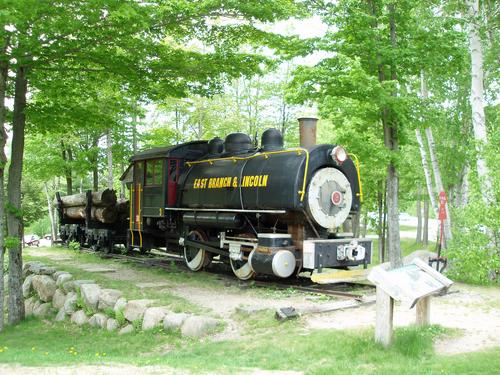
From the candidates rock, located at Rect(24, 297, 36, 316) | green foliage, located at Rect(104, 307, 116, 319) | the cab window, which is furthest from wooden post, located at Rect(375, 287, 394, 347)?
rock, located at Rect(24, 297, 36, 316)

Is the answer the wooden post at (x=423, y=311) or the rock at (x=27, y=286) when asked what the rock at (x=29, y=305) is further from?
the wooden post at (x=423, y=311)

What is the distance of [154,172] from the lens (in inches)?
608

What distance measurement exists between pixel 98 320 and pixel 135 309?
1.42 meters

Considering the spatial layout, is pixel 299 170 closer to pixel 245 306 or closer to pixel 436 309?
pixel 245 306

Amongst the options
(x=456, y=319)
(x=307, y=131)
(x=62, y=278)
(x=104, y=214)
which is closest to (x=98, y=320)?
(x=62, y=278)

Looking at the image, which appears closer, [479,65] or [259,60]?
[259,60]

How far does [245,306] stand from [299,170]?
317 centimetres

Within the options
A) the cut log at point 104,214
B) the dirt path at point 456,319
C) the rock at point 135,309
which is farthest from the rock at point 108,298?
the cut log at point 104,214

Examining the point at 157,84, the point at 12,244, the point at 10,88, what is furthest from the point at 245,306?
the point at 10,88

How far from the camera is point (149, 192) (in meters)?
15.6

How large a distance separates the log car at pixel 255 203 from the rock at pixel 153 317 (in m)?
2.44

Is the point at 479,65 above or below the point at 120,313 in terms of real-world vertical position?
above

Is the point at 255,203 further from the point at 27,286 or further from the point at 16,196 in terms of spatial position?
the point at 27,286

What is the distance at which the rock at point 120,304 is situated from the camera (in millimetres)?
10585
